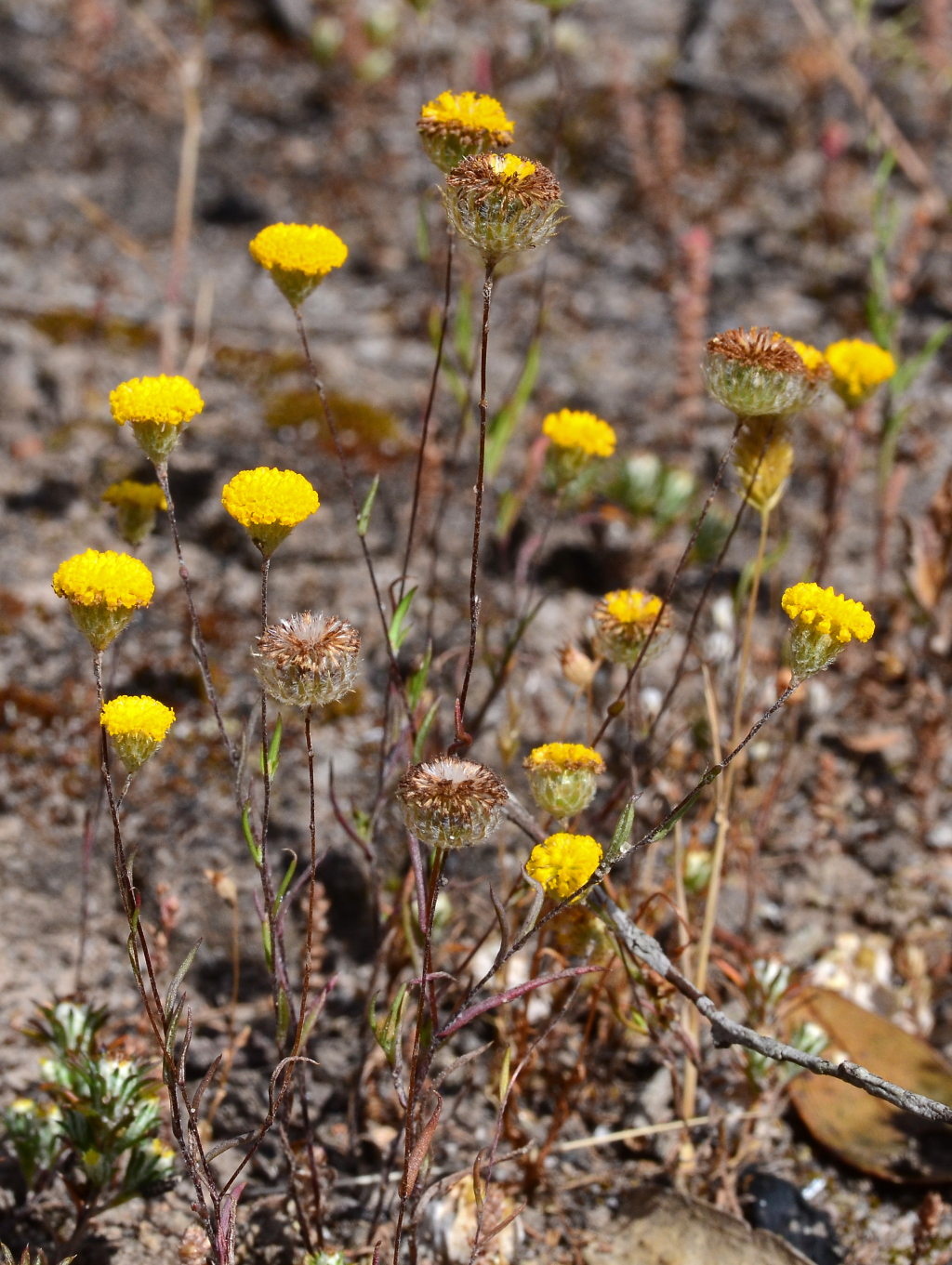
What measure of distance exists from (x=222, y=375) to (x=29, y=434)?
0.76 meters

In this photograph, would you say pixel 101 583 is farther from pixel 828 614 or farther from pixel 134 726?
pixel 828 614

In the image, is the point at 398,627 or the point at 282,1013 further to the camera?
the point at 398,627

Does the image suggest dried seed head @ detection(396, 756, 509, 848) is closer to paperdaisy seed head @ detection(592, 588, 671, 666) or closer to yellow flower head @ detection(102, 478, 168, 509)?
paperdaisy seed head @ detection(592, 588, 671, 666)

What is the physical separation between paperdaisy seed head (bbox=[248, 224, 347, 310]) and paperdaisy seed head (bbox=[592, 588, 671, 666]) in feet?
2.67

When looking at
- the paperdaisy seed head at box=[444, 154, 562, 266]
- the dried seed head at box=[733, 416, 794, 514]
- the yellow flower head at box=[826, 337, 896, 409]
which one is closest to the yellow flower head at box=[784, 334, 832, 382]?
the dried seed head at box=[733, 416, 794, 514]

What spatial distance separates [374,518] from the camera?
3729mm

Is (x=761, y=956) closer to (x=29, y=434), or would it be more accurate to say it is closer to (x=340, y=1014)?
(x=340, y=1014)

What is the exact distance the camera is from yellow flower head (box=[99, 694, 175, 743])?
1623 mm

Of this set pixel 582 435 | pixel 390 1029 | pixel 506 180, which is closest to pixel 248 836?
pixel 390 1029

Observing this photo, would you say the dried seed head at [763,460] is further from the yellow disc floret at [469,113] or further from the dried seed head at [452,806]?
the dried seed head at [452,806]

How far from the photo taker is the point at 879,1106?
2402mm

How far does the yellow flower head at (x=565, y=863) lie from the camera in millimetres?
1757

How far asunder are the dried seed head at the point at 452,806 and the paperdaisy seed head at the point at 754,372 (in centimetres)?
78

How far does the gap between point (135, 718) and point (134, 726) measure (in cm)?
1
